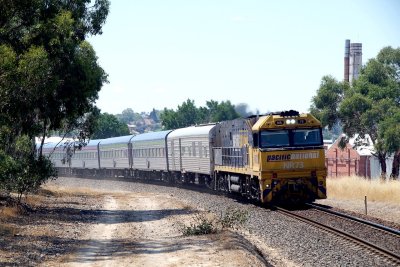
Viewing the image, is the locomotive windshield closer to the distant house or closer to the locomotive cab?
the locomotive cab

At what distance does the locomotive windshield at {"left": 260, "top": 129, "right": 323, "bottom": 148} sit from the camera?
25.8m

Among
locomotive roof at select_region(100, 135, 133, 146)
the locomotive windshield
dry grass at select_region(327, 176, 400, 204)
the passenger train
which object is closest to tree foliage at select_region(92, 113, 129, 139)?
locomotive roof at select_region(100, 135, 133, 146)

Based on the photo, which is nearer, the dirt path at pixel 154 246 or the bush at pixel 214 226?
the dirt path at pixel 154 246

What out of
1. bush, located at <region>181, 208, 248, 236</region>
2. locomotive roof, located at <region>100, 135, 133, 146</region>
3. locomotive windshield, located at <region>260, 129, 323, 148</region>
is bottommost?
bush, located at <region>181, 208, 248, 236</region>

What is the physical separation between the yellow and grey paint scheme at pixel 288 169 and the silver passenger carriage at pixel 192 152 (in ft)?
32.2

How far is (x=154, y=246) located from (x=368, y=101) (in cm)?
3642

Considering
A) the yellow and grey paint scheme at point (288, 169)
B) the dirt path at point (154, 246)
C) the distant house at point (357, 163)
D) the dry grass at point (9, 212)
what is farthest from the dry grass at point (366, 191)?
the distant house at point (357, 163)

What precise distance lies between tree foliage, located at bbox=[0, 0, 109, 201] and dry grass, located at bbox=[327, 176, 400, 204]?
13311mm

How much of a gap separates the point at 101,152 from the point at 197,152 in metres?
31.7

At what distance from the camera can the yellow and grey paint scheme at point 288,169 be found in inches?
1006

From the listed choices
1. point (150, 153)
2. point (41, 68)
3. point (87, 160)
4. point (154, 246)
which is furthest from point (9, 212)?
point (87, 160)

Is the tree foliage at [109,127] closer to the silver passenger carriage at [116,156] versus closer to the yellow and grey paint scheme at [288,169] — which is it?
the silver passenger carriage at [116,156]

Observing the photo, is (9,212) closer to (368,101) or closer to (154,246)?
(154,246)

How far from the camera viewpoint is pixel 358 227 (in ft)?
67.0
